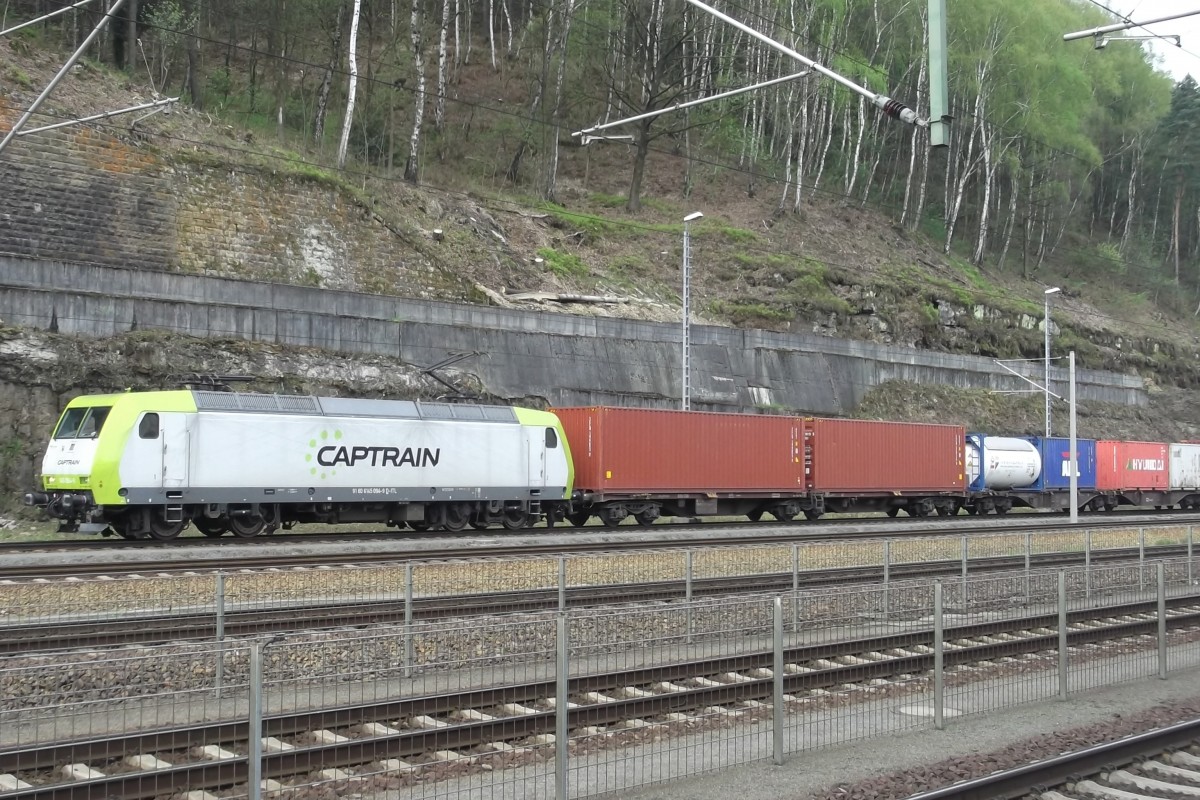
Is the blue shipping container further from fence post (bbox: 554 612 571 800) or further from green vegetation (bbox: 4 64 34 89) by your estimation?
green vegetation (bbox: 4 64 34 89)

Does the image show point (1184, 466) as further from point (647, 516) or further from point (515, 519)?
point (515, 519)

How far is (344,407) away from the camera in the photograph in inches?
1048

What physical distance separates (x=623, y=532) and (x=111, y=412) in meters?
12.9

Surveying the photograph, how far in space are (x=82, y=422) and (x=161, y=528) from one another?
2.86m

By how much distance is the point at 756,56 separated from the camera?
66625 millimetres

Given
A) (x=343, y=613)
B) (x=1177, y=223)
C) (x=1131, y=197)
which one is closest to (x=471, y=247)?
(x=343, y=613)

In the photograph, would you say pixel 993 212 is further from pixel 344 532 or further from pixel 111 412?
pixel 111 412

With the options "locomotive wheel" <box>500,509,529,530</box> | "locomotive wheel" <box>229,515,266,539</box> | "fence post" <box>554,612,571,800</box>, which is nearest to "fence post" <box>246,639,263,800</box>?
"fence post" <box>554,612,571,800</box>

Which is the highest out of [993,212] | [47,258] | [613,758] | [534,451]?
[993,212]

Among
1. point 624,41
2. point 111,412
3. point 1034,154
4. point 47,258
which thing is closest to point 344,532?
point 111,412

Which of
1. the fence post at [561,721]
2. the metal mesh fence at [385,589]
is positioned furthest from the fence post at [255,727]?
the metal mesh fence at [385,589]

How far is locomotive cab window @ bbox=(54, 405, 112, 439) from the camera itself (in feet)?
77.2

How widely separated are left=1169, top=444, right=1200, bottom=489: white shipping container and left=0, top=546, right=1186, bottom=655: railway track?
34.6 meters

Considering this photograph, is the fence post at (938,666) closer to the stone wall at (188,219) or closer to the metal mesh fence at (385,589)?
the metal mesh fence at (385,589)
